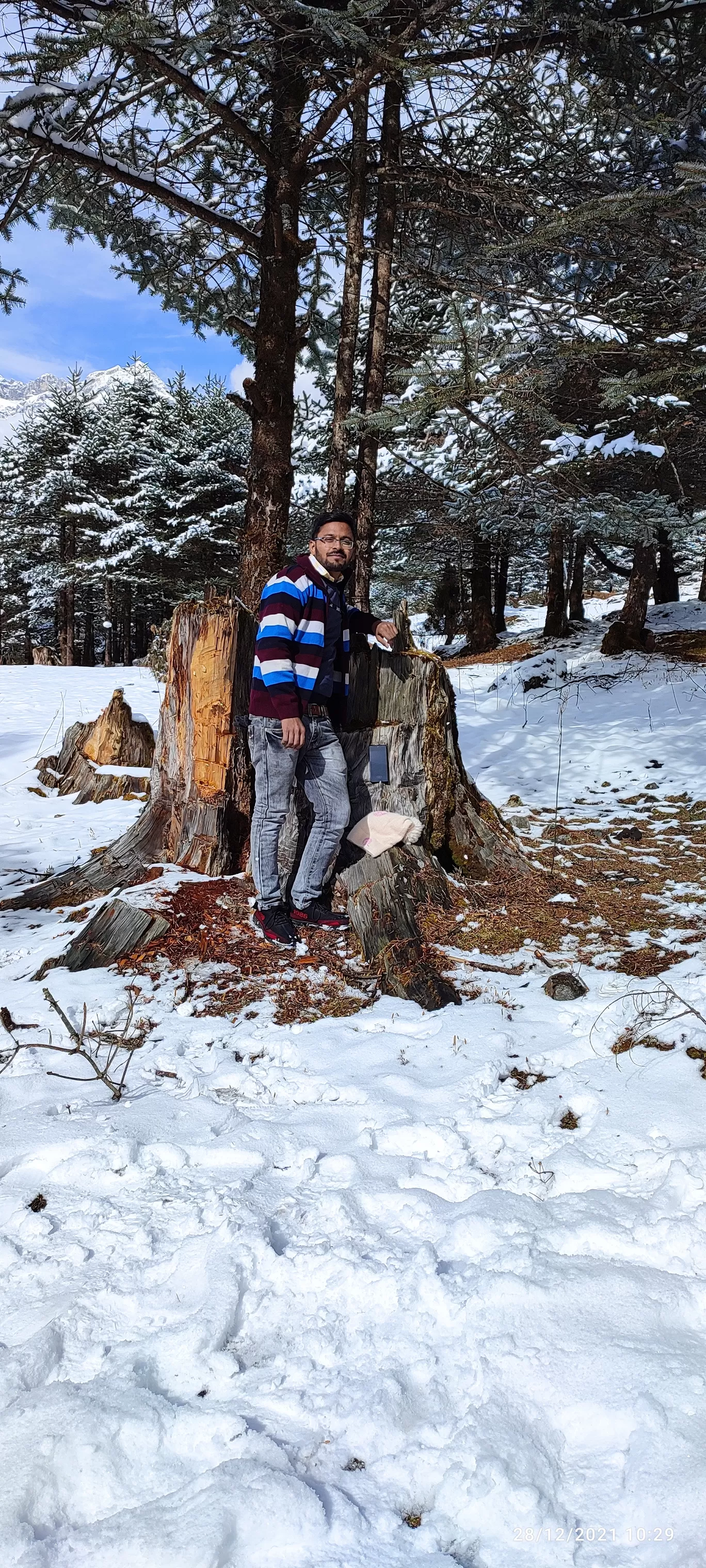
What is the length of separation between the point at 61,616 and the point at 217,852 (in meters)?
29.4

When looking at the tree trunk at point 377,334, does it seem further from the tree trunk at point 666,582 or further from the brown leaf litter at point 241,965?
the tree trunk at point 666,582

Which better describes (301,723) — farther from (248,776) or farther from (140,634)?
(140,634)

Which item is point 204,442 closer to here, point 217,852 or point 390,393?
point 390,393

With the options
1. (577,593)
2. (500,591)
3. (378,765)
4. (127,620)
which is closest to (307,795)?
(378,765)

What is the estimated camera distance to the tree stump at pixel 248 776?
454 cm

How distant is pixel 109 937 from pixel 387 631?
2.27 meters

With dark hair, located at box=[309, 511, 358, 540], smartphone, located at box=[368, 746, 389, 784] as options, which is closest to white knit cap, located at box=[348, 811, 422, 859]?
smartphone, located at box=[368, 746, 389, 784]

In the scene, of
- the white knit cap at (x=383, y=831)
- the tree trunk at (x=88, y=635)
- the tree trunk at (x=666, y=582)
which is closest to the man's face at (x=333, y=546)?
the white knit cap at (x=383, y=831)

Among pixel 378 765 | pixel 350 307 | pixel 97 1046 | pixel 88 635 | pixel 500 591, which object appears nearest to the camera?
pixel 97 1046

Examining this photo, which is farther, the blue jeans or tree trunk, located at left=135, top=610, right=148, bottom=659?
tree trunk, located at left=135, top=610, right=148, bottom=659

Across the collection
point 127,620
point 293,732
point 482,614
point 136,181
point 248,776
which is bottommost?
point 248,776

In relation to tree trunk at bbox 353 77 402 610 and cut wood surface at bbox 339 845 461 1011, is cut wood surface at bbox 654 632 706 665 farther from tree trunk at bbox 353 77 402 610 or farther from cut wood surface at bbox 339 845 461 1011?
cut wood surface at bbox 339 845 461 1011

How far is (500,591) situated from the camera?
813 inches

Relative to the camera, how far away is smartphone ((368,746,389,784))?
4516mm
